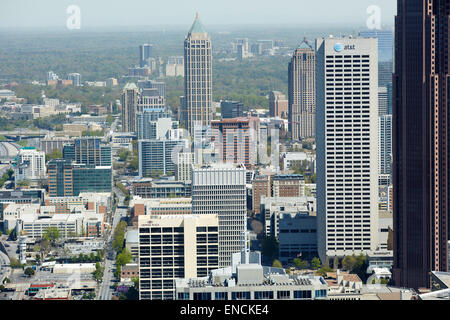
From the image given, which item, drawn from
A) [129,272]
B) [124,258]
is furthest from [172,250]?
[124,258]

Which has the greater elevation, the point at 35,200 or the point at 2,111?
the point at 2,111

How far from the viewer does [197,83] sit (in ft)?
54.2

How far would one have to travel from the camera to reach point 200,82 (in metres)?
16.5

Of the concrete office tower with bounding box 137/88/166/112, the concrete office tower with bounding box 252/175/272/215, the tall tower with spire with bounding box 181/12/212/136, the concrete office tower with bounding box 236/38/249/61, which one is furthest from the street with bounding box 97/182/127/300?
the concrete office tower with bounding box 137/88/166/112

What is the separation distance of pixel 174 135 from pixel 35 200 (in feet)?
12.8

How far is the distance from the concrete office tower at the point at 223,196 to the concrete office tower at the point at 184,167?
4789mm

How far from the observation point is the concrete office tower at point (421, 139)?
6688 millimetres

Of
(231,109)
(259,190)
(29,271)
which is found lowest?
(29,271)

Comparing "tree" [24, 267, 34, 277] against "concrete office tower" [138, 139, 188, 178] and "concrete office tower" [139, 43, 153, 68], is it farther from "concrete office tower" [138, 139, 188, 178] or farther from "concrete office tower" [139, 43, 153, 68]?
"concrete office tower" [139, 43, 153, 68]

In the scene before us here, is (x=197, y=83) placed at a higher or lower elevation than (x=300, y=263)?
higher

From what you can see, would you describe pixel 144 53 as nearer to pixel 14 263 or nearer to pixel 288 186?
pixel 288 186

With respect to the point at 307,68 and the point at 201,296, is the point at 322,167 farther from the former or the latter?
the point at 307,68

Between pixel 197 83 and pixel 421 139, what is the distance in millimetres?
9916
